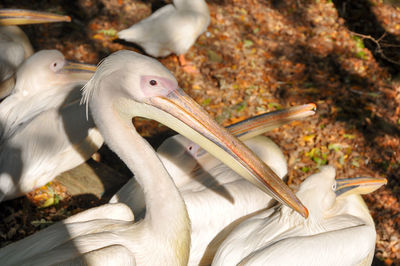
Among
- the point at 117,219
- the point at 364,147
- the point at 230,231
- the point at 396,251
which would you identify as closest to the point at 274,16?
the point at 364,147

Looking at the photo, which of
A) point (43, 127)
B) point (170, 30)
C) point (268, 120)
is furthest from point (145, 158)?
point (170, 30)

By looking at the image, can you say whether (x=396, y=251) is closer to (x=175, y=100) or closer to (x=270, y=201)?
(x=270, y=201)

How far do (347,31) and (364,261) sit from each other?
319 cm

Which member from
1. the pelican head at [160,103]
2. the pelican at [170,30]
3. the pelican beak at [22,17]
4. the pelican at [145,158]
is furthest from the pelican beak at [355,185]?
the pelican beak at [22,17]

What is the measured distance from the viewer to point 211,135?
77.0 inches

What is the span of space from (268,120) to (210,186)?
0.54 meters

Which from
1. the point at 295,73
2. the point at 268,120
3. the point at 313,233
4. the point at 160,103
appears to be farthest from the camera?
the point at 295,73

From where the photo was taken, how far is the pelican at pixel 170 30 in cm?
408

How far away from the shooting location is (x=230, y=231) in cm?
244

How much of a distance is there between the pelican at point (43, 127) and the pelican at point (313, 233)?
4.11 feet

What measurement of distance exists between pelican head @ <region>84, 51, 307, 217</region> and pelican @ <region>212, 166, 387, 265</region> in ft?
1.01

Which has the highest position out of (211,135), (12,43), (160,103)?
(160,103)

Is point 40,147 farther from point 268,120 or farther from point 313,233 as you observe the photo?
point 313,233

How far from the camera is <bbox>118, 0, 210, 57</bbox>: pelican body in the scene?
408 cm
